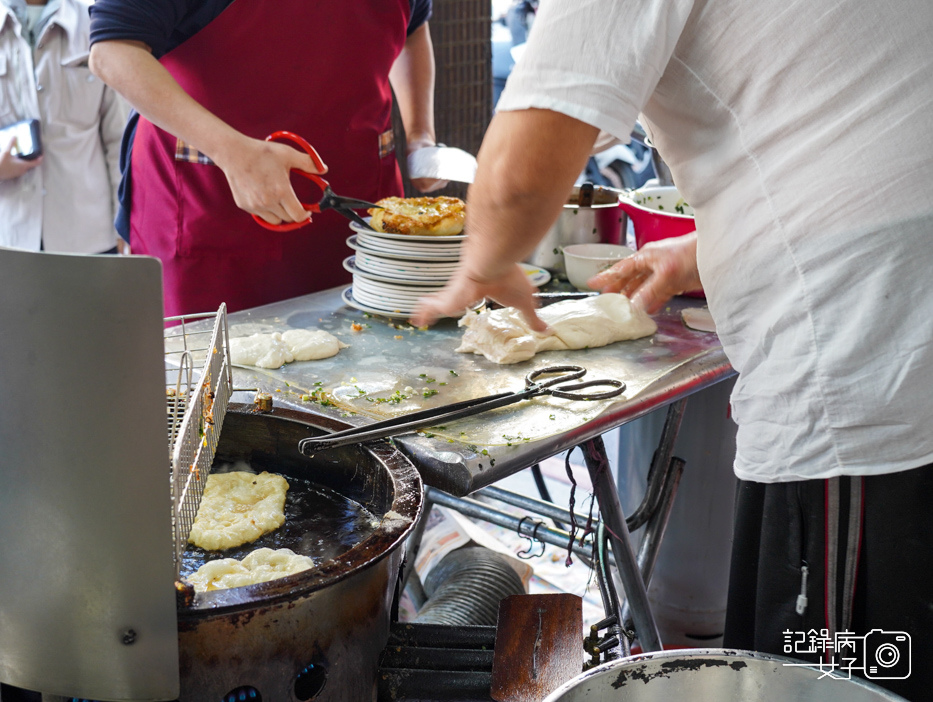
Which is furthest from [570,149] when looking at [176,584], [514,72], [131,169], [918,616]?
[131,169]

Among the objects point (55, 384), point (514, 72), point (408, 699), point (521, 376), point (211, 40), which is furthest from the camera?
point (211, 40)

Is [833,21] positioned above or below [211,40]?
below

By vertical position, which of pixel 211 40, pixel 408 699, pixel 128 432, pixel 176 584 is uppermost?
pixel 211 40

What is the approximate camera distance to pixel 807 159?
1.15m

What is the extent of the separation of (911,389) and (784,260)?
0.24 metres

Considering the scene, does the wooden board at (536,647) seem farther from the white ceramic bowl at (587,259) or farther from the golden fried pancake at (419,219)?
the white ceramic bowl at (587,259)

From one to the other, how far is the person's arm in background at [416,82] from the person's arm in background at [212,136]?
0.84 m

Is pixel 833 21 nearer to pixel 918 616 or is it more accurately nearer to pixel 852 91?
pixel 852 91

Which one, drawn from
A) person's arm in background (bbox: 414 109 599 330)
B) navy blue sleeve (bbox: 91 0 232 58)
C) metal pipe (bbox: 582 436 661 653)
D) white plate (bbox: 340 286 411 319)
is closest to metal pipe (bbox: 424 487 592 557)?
metal pipe (bbox: 582 436 661 653)

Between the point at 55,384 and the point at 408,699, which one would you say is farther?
the point at 408,699

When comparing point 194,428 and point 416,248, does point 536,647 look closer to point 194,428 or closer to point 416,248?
point 194,428

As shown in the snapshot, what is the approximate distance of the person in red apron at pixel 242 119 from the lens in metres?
2.16

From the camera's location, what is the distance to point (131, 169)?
268 cm

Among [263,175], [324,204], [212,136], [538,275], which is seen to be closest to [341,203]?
[324,204]
